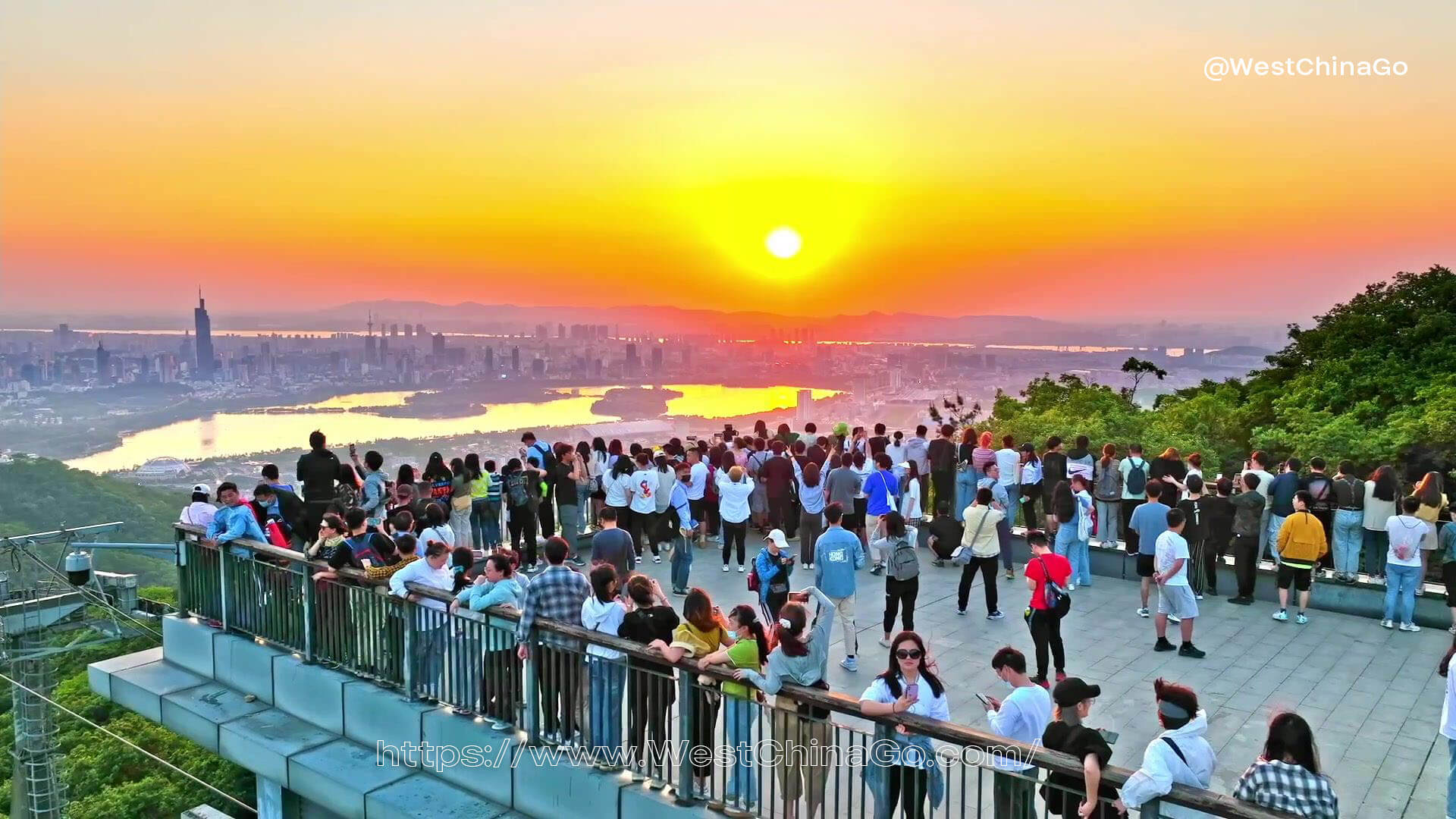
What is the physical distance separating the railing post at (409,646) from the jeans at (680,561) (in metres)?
4.13

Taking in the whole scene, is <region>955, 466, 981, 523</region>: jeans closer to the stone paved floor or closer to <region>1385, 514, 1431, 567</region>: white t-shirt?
the stone paved floor

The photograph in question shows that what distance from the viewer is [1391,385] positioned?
1998cm

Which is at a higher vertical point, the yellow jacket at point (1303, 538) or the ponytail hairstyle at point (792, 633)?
the ponytail hairstyle at point (792, 633)

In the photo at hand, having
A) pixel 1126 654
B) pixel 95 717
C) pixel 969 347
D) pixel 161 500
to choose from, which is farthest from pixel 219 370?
pixel 1126 654

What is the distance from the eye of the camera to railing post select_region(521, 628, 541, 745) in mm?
6555

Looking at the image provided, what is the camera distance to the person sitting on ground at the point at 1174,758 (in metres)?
4.05

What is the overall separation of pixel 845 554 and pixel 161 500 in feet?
224

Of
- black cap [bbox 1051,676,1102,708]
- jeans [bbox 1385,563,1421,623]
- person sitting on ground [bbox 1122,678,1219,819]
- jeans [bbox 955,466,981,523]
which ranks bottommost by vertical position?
jeans [bbox 1385,563,1421,623]

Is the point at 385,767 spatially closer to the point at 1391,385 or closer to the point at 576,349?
the point at 1391,385

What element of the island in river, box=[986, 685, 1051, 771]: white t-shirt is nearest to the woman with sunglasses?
box=[986, 685, 1051, 771]: white t-shirt

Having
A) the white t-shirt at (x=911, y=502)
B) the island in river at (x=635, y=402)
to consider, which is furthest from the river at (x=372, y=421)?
the white t-shirt at (x=911, y=502)

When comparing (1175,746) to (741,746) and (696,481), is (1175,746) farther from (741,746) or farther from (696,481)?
(696,481)

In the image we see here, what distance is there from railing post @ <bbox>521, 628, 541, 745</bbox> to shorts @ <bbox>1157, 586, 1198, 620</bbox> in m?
6.07

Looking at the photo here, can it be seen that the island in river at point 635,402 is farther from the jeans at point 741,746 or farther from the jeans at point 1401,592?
the jeans at point 741,746
